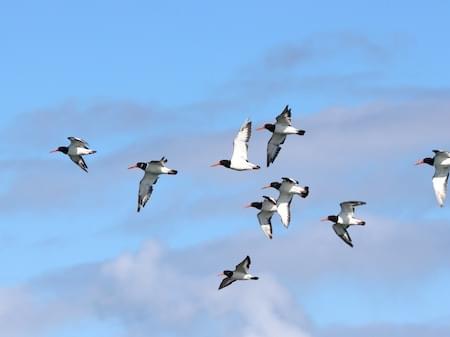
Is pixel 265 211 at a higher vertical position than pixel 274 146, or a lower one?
lower

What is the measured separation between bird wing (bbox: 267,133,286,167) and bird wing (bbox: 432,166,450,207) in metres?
12.2

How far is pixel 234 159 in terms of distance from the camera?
4815 inches

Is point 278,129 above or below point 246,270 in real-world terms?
above

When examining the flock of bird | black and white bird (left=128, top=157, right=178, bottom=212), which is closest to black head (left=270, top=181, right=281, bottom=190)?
the flock of bird

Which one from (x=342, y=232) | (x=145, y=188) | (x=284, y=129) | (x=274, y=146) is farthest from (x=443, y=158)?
(x=145, y=188)

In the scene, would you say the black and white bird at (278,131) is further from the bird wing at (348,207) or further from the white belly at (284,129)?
the bird wing at (348,207)

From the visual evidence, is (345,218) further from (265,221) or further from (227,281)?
(227,281)

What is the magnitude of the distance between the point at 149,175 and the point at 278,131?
419 inches

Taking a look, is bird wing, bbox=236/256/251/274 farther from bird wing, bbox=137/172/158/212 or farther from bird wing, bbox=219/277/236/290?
bird wing, bbox=137/172/158/212

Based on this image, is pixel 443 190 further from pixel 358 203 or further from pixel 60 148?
pixel 60 148

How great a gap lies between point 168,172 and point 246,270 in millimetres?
10037

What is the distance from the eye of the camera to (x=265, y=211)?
128 metres

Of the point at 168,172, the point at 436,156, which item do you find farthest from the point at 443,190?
the point at 168,172

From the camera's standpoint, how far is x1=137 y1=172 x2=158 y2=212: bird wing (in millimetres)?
125812
